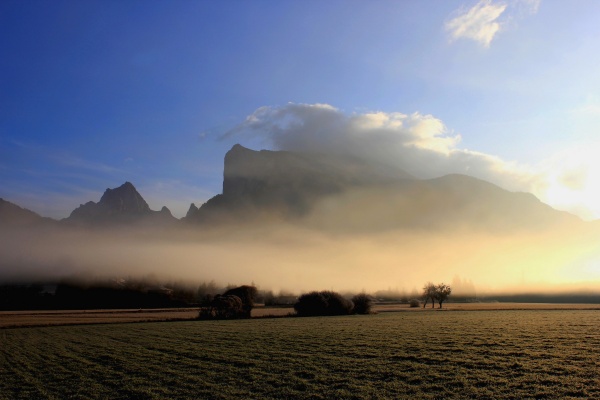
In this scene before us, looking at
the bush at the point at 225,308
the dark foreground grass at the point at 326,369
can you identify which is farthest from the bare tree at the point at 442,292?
the dark foreground grass at the point at 326,369

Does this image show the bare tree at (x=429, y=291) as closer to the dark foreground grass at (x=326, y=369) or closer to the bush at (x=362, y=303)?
the bush at (x=362, y=303)

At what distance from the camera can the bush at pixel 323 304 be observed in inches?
4252

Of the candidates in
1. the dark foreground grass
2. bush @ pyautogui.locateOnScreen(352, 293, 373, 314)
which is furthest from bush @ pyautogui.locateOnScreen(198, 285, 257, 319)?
the dark foreground grass

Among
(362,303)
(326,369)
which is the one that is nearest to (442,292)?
(362,303)

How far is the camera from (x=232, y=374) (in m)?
24.2

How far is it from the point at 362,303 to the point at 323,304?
12.2 meters

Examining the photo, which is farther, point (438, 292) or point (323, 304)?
point (438, 292)

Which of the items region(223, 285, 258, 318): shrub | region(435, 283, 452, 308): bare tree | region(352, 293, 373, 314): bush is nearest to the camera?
region(223, 285, 258, 318): shrub

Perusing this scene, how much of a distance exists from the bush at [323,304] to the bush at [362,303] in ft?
6.30

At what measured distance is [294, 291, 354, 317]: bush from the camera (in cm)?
10800

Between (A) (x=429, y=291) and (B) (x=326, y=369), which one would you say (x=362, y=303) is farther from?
(B) (x=326, y=369)

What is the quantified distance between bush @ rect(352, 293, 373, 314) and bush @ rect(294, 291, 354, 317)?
1.92 m

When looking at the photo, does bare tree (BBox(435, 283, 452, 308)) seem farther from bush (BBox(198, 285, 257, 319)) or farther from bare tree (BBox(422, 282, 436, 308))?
bush (BBox(198, 285, 257, 319))

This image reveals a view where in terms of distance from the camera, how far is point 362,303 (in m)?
114
